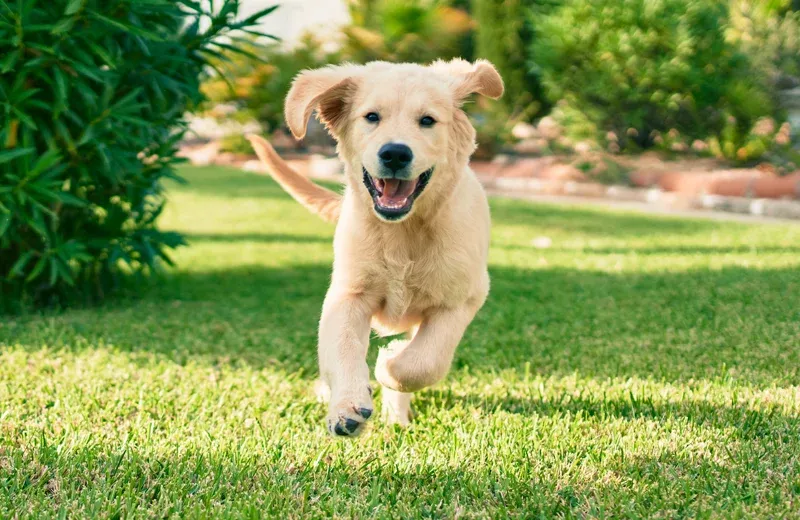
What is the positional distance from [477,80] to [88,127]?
2798 mm

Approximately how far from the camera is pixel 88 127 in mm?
5137

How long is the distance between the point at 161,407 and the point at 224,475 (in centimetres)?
93

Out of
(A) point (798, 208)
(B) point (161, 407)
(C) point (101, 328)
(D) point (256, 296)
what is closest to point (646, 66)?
(A) point (798, 208)

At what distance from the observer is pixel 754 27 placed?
560 inches

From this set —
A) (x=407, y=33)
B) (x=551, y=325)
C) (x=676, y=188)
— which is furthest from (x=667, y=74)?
(x=551, y=325)

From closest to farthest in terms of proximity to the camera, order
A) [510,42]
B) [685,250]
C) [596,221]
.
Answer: [685,250] → [596,221] → [510,42]

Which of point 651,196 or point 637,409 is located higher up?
point 637,409

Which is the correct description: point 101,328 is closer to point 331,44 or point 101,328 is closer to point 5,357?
point 5,357

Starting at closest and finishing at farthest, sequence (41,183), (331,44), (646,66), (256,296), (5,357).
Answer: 1. (5,357)
2. (41,183)
3. (256,296)
4. (646,66)
5. (331,44)

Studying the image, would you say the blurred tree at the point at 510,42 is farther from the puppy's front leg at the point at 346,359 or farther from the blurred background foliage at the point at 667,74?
the puppy's front leg at the point at 346,359

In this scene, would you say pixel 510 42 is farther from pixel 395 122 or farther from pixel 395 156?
pixel 395 156

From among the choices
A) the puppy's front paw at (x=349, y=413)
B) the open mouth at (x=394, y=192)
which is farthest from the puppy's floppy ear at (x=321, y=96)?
the puppy's front paw at (x=349, y=413)

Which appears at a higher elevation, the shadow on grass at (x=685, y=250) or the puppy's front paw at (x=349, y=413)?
the puppy's front paw at (x=349, y=413)

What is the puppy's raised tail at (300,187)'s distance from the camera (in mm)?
4371
